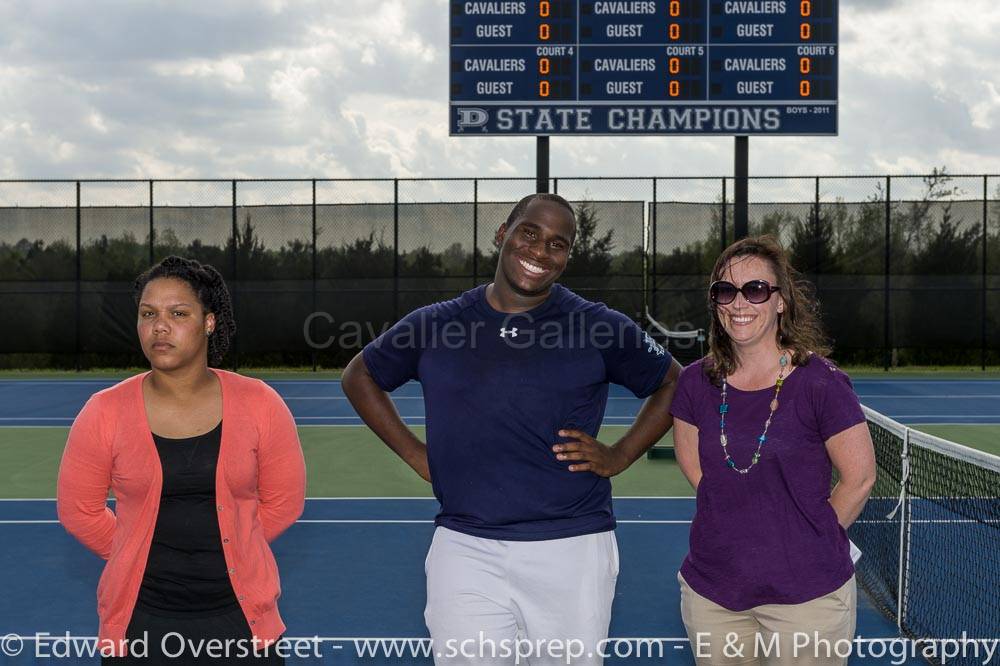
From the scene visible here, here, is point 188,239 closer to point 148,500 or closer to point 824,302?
point 824,302

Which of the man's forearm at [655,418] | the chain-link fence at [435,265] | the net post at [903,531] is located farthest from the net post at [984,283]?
the man's forearm at [655,418]

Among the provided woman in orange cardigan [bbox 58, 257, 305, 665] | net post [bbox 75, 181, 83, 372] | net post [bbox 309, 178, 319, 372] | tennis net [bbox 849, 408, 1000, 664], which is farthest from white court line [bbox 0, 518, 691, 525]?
net post [bbox 75, 181, 83, 372]

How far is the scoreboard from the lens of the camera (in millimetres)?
17250

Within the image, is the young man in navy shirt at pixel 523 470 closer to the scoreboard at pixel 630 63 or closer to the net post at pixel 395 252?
the scoreboard at pixel 630 63

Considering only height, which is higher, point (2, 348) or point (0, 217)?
point (0, 217)

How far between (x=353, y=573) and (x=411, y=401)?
10.3 meters

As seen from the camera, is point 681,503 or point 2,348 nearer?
point 681,503

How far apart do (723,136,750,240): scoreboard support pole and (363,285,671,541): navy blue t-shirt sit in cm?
1638

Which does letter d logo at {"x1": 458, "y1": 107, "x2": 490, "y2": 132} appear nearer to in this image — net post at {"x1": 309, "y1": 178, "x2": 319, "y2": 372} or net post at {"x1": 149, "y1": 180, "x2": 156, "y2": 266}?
net post at {"x1": 309, "y1": 178, "x2": 319, "y2": 372}

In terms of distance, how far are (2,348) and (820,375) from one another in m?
21.6

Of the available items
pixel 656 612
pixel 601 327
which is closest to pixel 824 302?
pixel 656 612

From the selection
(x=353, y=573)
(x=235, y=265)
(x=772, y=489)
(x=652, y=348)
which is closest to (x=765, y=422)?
(x=772, y=489)

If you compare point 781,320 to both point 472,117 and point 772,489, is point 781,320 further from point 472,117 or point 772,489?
point 472,117

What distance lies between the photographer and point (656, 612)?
19.3ft
